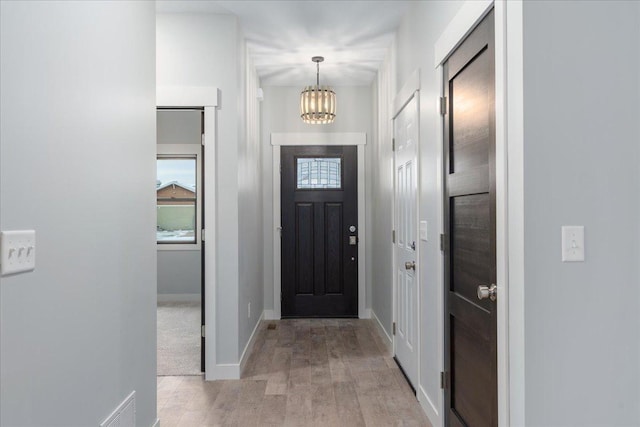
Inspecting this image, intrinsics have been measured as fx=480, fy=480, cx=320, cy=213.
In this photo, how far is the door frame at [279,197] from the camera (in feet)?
17.6

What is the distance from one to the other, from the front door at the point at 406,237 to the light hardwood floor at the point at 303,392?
0.22 metres

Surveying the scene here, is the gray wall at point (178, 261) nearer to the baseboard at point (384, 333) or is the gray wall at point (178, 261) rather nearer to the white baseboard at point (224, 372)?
the baseboard at point (384, 333)

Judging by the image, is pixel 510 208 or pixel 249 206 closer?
pixel 510 208

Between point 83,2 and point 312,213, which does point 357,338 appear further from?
point 83,2

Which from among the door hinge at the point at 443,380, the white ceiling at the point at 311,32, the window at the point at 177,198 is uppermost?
the white ceiling at the point at 311,32

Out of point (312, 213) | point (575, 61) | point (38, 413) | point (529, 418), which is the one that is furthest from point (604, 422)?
point (312, 213)

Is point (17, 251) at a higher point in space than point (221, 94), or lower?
lower

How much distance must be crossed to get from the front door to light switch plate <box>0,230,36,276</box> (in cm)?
224

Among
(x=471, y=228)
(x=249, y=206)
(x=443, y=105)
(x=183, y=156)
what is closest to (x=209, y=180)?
(x=249, y=206)

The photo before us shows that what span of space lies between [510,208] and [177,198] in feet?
19.4

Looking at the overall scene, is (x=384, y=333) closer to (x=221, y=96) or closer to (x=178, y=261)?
(x=221, y=96)

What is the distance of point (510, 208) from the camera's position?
5.26ft

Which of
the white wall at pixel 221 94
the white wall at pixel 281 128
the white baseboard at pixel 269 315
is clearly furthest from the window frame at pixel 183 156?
the white wall at pixel 221 94

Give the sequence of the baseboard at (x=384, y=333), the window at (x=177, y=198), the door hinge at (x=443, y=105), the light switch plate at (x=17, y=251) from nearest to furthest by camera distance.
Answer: the light switch plate at (x=17, y=251)
the door hinge at (x=443, y=105)
the baseboard at (x=384, y=333)
the window at (x=177, y=198)
